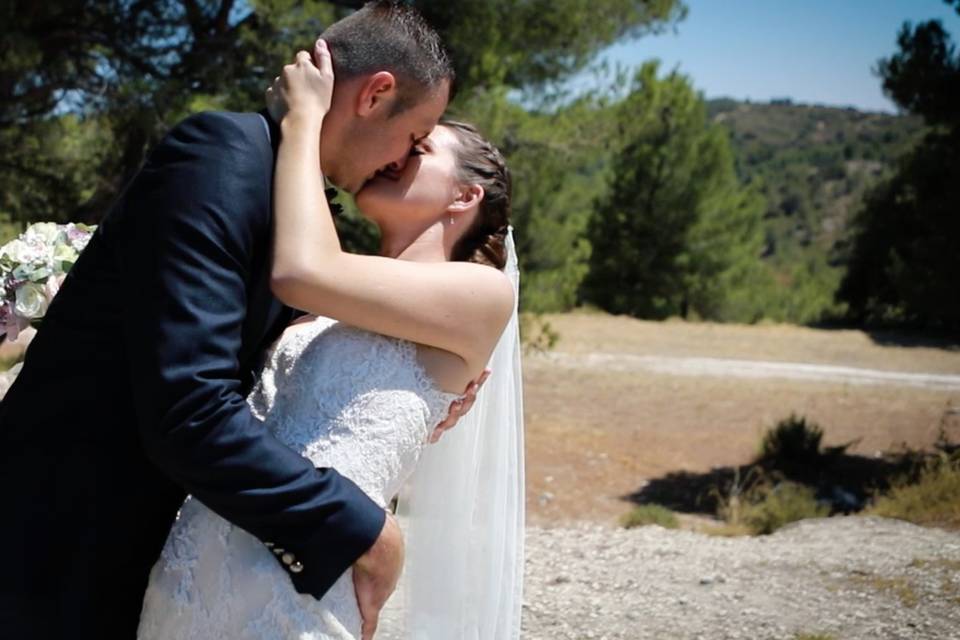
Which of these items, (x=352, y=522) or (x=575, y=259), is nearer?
(x=352, y=522)

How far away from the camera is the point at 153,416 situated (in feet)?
4.92

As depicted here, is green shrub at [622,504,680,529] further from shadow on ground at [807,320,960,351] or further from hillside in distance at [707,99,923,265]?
hillside in distance at [707,99,923,265]

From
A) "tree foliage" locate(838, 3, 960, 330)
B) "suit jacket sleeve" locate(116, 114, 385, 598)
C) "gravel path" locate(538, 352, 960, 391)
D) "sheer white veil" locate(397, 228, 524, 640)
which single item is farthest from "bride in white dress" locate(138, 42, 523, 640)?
"gravel path" locate(538, 352, 960, 391)

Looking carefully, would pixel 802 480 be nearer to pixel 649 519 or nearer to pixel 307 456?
pixel 649 519

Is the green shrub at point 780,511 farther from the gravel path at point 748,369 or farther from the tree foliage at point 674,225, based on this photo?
the tree foliage at point 674,225

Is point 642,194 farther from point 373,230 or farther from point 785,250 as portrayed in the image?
point 785,250

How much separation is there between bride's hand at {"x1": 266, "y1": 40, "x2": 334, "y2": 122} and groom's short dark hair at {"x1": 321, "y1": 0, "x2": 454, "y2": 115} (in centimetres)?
3

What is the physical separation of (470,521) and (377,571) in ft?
3.57

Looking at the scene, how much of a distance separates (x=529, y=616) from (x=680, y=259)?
27250 millimetres

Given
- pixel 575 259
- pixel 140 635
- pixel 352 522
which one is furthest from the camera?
pixel 575 259

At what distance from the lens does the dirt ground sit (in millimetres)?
10938

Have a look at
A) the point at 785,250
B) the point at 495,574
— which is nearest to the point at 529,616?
the point at 495,574

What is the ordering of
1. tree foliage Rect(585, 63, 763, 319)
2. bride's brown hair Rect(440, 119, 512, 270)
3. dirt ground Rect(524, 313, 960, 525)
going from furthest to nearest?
tree foliage Rect(585, 63, 763, 319)
dirt ground Rect(524, 313, 960, 525)
bride's brown hair Rect(440, 119, 512, 270)

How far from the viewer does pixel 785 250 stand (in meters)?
79.7
